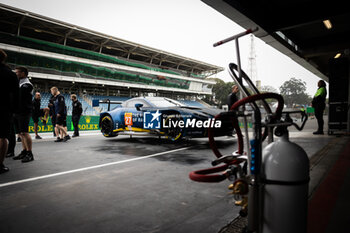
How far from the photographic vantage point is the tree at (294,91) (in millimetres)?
125438

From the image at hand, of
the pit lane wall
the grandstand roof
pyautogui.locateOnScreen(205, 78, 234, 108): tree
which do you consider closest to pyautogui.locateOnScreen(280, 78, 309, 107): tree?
pyautogui.locateOnScreen(205, 78, 234, 108): tree

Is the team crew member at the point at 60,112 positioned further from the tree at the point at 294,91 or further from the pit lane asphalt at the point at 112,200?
the tree at the point at 294,91

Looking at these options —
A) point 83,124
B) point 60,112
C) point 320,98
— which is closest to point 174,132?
point 60,112

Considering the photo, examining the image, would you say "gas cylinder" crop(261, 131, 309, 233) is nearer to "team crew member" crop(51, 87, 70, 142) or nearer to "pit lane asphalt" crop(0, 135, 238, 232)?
"pit lane asphalt" crop(0, 135, 238, 232)

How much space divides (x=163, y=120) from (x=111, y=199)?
370cm

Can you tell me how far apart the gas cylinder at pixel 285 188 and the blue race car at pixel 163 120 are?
11.2ft

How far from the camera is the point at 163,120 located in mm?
5891

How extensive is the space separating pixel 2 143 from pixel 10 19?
1165 inches

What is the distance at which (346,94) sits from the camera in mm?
7605

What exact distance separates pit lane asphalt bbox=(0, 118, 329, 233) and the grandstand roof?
1086 inches

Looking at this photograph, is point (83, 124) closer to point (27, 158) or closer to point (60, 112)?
point (60, 112)

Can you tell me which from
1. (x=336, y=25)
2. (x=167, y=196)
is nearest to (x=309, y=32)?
(x=336, y=25)

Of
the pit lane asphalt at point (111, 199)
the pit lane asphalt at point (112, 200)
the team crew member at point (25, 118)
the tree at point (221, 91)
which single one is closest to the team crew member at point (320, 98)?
the pit lane asphalt at point (111, 199)

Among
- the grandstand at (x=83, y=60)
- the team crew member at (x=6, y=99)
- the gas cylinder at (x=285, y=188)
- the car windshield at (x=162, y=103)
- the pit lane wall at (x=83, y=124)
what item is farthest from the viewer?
the grandstand at (x=83, y=60)
